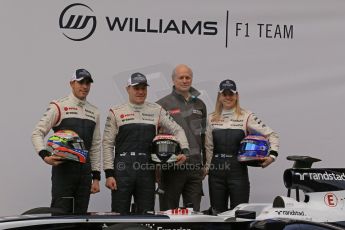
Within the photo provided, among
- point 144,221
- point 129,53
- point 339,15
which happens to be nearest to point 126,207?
point 144,221

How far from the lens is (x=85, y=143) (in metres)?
→ 6.98

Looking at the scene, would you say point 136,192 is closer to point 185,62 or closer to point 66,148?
point 66,148

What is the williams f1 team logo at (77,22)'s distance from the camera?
7.99 meters

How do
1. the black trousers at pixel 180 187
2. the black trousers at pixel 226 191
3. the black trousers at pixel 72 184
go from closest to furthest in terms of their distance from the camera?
1. the black trousers at pixel 72 184
2. the black trousers at pixel 226 191
3. the black trousers at pixel 180 187

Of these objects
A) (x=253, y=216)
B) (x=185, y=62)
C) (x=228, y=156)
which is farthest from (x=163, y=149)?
(x=185, y=62)

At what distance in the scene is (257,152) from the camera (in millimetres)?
7203

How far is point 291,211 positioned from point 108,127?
1847 mm

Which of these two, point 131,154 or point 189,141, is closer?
point 131,154

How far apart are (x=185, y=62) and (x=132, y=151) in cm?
160

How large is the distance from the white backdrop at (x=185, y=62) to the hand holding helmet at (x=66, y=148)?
1.21 meters

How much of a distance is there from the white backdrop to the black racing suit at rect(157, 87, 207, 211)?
64 cm

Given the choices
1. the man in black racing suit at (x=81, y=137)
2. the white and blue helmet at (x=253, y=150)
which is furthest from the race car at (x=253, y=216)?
the man in black racing suit at (x=81, y=137)

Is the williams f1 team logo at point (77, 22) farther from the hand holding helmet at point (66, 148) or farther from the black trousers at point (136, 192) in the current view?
the black trousers at point (136, 192)

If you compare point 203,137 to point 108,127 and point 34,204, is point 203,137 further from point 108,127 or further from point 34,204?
point 34,204
